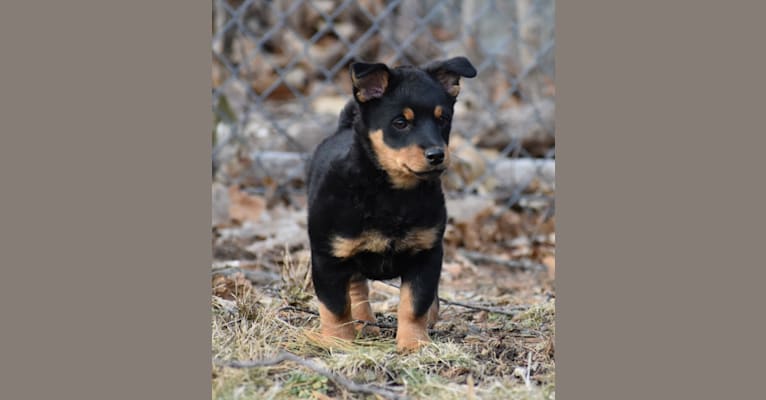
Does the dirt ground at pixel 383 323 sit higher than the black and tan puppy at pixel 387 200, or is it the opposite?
the black and tan puppy at pixel 387 200

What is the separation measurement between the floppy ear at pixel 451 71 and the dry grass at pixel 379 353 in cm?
126

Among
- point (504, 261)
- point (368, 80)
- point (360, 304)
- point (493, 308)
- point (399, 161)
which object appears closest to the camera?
point (399, 161)

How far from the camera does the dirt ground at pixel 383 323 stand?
3939 mm

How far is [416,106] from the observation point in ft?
14.2

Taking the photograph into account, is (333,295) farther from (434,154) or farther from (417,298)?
(434,154)

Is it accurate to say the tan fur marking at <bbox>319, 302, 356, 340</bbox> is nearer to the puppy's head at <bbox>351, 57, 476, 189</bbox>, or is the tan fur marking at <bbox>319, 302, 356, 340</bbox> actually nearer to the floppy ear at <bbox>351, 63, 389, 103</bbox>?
the puppy's head at <bbox>351, 57, 476, 189</bbox>

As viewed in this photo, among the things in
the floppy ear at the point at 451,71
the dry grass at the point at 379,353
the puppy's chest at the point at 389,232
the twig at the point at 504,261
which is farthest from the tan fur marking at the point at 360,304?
the twig at the point at 504,261

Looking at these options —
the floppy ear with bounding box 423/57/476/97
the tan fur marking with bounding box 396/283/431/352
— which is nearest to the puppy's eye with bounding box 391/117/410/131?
the floppy ear with bounding box 423/57/476/97

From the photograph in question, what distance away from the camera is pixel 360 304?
5031 millimetres

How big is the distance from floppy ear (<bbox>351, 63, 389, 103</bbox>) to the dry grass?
3.97 feet

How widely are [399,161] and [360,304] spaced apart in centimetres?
106

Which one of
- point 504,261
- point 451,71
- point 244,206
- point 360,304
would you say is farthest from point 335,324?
point 244,206

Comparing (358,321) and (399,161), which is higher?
(399,161)

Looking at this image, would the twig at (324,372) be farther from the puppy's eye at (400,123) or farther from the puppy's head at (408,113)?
the puppy's eye at (400,123)
